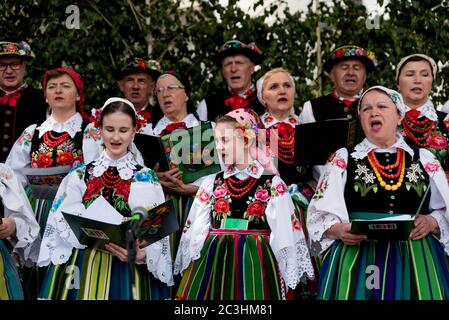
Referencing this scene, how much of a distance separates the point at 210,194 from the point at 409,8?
10.5 ft

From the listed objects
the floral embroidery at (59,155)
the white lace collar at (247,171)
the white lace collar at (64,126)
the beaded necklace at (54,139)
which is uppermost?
the white lace collar at (64,126)

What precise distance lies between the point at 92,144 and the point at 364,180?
1.69 metres

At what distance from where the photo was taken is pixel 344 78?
6.05 meters

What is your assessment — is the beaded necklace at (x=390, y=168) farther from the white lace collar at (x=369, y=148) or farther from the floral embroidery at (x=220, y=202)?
the floral embroidery at (x=220, y=202)

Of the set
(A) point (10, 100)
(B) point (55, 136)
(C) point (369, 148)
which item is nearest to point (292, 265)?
(C) point (369, 148)

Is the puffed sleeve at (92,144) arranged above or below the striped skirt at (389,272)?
above

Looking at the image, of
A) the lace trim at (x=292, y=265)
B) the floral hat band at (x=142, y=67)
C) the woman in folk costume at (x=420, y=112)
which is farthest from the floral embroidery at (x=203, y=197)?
the floral hat band at (x=142, y=67)

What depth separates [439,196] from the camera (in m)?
4.46

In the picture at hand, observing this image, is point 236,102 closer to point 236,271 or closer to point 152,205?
point 152,205

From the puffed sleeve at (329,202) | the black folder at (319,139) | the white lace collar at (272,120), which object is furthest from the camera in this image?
the white lace collar at (272,120)

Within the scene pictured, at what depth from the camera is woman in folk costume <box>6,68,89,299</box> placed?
5223 millimetres

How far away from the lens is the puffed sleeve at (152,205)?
4531mm

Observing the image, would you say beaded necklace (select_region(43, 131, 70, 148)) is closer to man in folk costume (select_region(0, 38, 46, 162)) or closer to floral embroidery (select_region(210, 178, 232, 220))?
man in folk costume (select_region(0, 38, 46, 162))

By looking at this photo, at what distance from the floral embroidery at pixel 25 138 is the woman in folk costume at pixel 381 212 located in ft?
6.07
